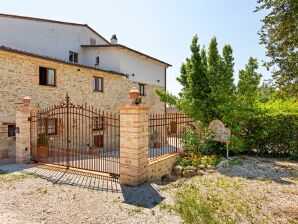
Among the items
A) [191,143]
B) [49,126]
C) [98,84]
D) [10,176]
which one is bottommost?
[10,176]

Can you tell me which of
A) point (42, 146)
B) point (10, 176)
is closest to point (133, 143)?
point (10, 176)

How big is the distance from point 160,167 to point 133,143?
249 cm

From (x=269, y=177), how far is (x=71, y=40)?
18004 millimetres

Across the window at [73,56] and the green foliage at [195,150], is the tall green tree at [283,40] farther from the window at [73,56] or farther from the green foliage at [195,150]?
the window at [73,56]

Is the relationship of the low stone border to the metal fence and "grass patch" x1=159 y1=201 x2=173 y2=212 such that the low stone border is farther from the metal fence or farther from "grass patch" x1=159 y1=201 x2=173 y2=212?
"grass patch" x1=159 y1=201 x2=173 y2=212

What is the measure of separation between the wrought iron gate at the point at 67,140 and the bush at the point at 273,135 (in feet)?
21.6

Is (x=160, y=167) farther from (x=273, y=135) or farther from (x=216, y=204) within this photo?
(x=273, y=135)

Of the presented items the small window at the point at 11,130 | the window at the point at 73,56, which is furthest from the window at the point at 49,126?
the window at the point at 73,56

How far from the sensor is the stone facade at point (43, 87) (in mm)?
11562

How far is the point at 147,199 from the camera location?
592 centimetres

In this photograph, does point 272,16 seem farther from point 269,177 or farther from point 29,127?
point 29,127

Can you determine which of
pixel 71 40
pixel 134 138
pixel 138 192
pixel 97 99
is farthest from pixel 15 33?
pixel 138 192

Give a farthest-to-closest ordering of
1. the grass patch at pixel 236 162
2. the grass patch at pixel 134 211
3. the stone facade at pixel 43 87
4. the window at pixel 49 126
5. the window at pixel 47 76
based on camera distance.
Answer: the window at pixel 47 76, the window at pixel 49 126, the stone facade at pixel 43 87, the grass patch at pixel 236 162, the grass patch at pixel 134 211

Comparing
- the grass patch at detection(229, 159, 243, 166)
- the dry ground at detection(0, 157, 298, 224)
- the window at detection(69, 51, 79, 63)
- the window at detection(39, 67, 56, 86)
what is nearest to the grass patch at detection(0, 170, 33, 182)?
the dry ground at detection(0, 157, 298, 224)
